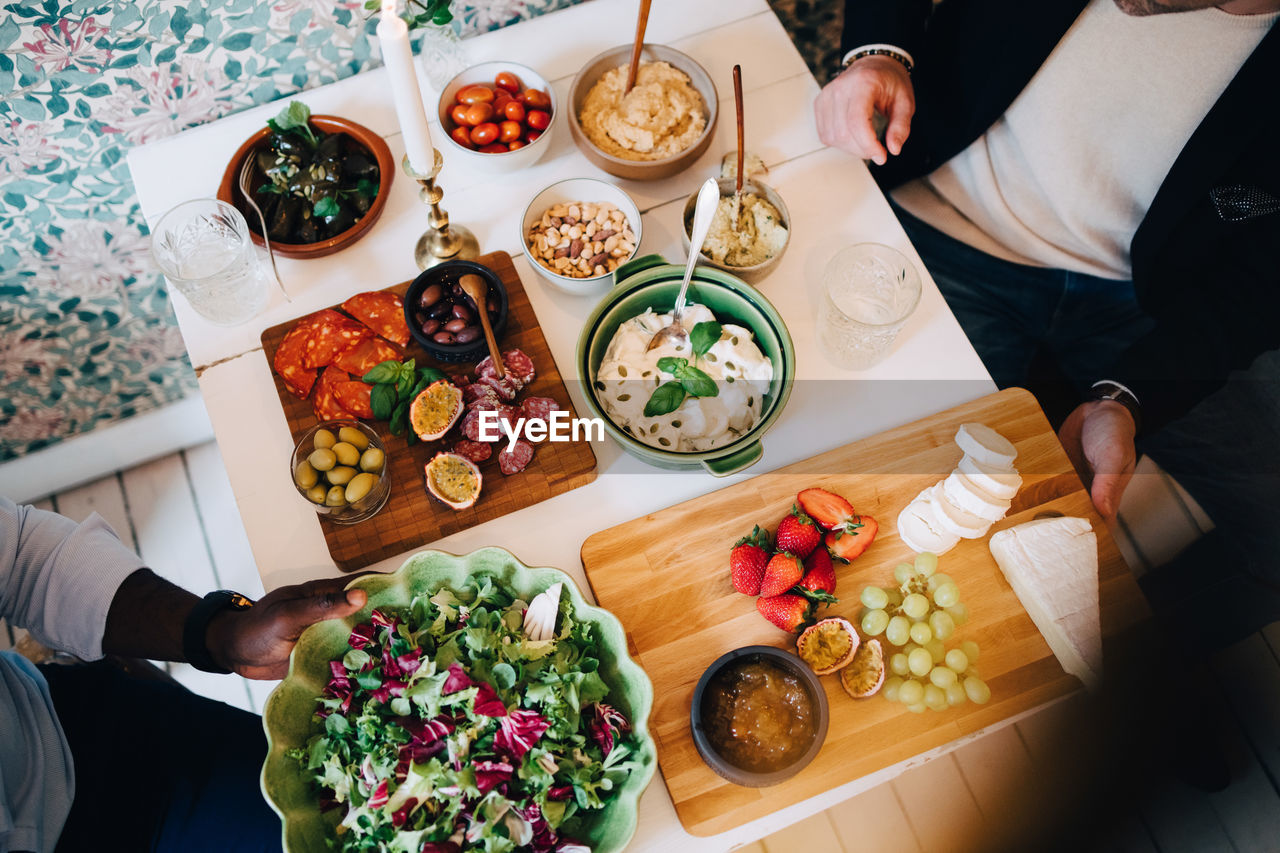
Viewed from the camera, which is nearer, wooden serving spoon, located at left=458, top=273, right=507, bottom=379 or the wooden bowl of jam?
the wooden bowl of jam

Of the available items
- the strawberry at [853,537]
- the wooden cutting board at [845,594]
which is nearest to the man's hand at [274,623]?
the wooden cutting board at [845,594]

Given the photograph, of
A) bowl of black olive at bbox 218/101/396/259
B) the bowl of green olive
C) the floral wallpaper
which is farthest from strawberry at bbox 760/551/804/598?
the floral wallpaper

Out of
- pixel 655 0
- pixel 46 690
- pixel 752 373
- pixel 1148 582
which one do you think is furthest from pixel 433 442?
pixel 1148 582

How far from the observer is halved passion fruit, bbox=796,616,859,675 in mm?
1186

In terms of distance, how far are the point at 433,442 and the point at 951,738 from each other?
92cm

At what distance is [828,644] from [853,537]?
0.55ft

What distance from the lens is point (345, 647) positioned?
1.09m

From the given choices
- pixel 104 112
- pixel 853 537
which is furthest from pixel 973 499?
pixel 104 112

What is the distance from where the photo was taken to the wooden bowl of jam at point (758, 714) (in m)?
1.09

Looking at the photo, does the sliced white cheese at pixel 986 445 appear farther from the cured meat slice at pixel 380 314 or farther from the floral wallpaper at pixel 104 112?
the floral wallpaper at pixel 104 112

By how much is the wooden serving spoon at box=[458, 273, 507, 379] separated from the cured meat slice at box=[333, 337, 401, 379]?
0.58 feet

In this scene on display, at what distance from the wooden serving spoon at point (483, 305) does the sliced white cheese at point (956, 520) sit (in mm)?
719

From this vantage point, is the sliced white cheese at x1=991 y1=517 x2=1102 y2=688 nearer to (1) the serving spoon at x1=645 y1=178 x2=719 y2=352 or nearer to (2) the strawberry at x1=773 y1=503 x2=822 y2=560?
(2) the strawberry at x1=773 y1=503 x2=822 y2=560

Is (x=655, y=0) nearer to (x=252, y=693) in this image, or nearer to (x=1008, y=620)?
(x=1008, y=620)
